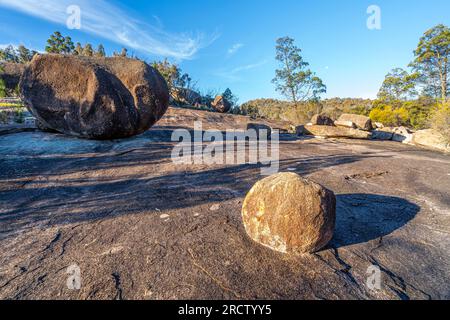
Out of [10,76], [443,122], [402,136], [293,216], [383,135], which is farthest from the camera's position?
[10,76]

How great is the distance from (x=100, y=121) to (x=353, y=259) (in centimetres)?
621

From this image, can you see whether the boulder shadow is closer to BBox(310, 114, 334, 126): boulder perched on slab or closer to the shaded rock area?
the shaded rock area

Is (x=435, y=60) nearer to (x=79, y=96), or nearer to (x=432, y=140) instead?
(x=432, y=140)

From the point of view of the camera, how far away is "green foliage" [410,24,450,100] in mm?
19750

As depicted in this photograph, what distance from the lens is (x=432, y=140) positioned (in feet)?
34.3

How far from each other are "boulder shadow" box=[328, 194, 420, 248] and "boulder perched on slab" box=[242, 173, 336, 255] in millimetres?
406

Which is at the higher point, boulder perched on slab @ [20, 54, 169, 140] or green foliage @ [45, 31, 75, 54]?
green foliage @ [45, 31, 75, 54]

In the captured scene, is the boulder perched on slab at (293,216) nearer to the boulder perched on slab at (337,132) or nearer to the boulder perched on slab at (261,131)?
the boulder perched on slab at (261,131)

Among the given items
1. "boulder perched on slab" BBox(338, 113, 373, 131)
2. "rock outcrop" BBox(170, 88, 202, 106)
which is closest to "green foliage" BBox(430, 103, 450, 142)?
"boulder perched on slab" BBox(338, 113, 373, 131)

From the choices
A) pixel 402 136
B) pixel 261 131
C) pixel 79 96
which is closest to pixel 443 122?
pixel 402 136

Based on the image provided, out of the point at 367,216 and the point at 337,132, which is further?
the point at 337,132

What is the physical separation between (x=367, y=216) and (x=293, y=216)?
5.25ft
